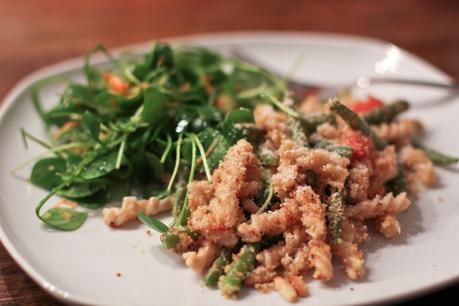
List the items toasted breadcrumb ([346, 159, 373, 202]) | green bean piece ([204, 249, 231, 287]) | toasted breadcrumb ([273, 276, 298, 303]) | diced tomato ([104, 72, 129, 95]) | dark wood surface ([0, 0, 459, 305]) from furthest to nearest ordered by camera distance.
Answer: dark wood surface ([0, 0, 459, 305]) < diced tomato ([104, 72, 129, 95]) < toasted breadcrumb ([346, 159, 373, 202]) < green bean piece ([204, 249, 231, 287]) < toasted breadcrumb ([273, 276, 298, 303])

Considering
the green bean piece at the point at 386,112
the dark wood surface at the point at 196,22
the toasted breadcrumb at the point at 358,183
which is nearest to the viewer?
the toasted breadcrumb at the point at 358,183

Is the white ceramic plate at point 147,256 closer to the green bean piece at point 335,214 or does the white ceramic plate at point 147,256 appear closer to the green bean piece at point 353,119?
the green bean piece at point 335,214

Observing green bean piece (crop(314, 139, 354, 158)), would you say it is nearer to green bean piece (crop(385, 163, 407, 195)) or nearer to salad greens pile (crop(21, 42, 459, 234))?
salad greens pile (crop(21, 42, 459, 234))

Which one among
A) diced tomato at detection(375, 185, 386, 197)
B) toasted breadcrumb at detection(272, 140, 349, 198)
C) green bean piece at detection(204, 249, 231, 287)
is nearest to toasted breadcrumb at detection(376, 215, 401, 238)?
diced tomato at detection(375, 185, 386, 197)

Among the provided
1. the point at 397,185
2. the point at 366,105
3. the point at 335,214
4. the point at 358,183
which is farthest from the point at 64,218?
the point at 366,105

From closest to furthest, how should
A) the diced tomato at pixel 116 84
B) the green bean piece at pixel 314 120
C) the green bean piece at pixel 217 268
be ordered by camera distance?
the green bean piece at pixel 217 268 < the green bean piece at pixel 314 120 < the diced tomato at pixel 116 84

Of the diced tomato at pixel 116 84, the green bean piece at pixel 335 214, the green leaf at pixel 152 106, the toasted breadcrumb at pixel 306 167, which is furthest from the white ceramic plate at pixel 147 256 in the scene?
the green leaf at pixel 152 106
